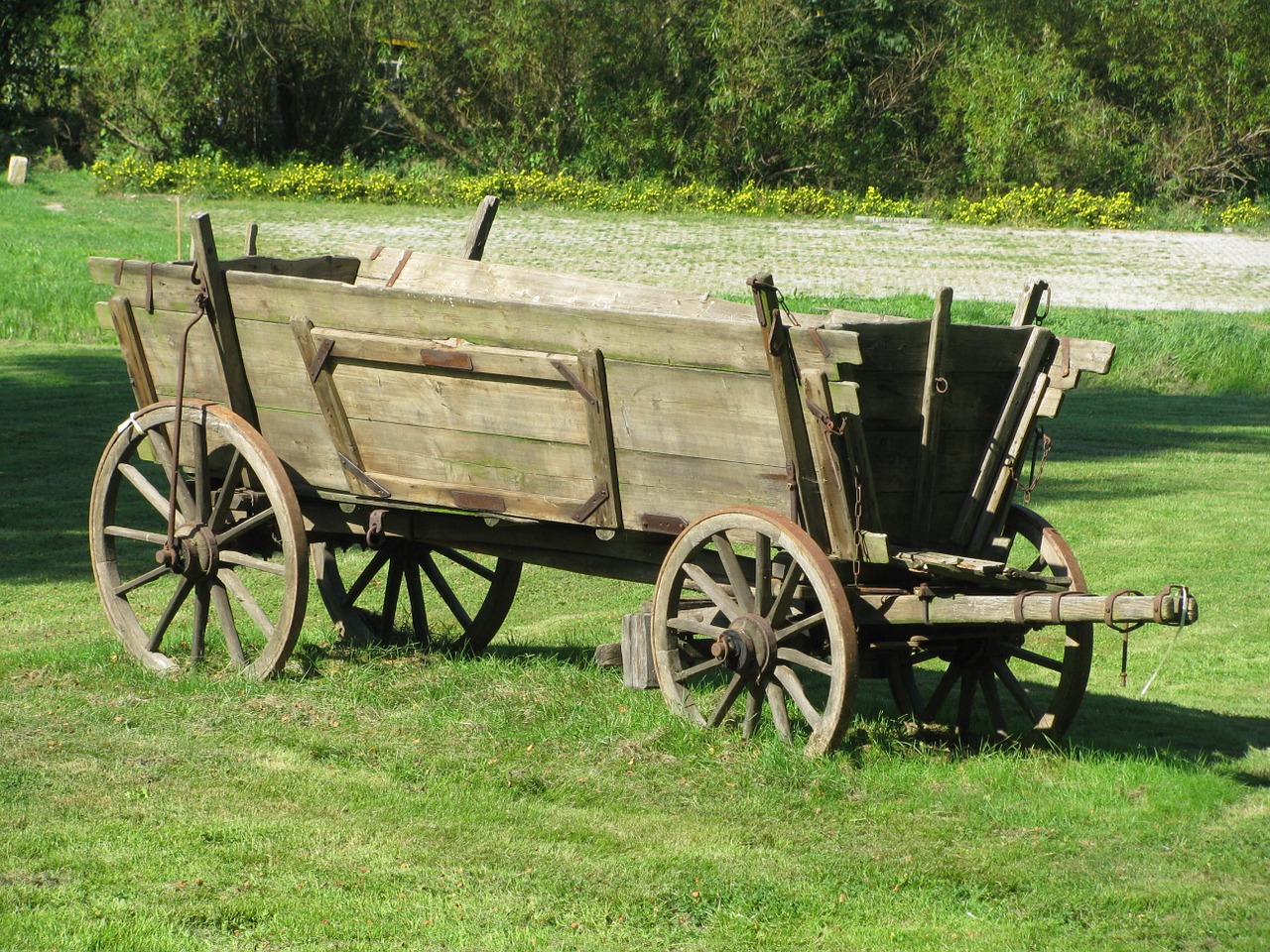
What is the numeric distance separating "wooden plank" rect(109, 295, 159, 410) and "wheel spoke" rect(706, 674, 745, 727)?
2.88 metres

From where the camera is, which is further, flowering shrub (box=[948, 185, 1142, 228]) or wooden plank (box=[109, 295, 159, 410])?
flowering shrub (box=[948, 185, 1142, 228])

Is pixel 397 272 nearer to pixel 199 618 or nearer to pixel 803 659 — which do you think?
pixel 199 618

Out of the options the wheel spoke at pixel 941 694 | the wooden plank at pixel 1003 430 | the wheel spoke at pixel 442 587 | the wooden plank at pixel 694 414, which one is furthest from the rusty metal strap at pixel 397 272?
the wheel spoke at pixel 941 694

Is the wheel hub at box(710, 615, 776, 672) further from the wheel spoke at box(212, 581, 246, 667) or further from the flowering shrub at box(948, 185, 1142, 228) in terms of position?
the flowering shrub at box(948, 185, 1142, 228)

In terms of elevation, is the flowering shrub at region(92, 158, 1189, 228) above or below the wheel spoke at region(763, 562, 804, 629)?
above

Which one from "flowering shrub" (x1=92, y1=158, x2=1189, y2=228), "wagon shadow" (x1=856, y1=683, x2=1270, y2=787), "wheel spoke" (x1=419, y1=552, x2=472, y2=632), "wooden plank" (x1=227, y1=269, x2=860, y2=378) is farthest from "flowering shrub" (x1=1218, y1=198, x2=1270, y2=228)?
"wooden plank" (x1=227, y1=269, x2=860, y2=378)

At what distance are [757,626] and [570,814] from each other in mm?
959

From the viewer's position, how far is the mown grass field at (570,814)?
4.29 metres

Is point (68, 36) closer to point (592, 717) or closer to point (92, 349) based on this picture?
point (92, 349)

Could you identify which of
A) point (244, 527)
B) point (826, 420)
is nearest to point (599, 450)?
point (826, 420)

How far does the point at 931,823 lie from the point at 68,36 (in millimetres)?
38056

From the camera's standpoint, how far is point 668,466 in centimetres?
566

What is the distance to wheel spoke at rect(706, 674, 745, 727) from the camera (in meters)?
5.63

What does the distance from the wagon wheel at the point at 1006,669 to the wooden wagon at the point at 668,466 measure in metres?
0.01
